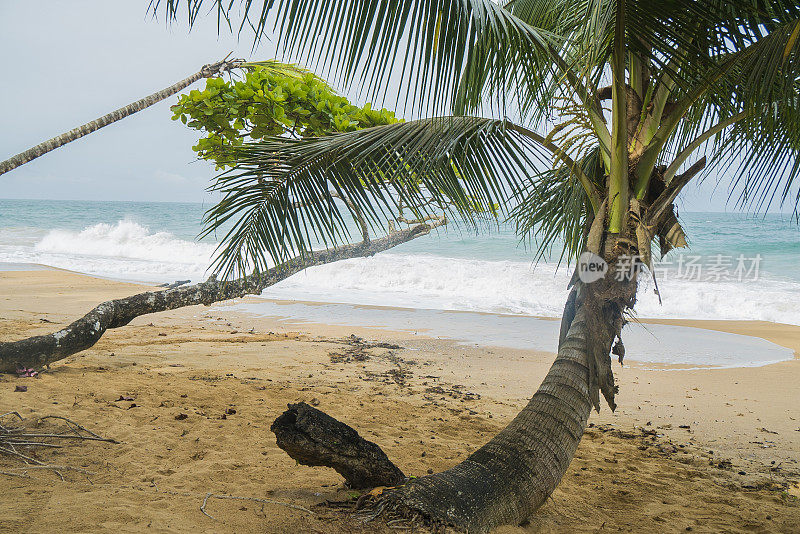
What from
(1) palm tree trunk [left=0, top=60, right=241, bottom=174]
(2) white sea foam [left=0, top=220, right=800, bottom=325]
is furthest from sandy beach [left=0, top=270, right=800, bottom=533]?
(2) white sea foam [left=0, top=220, right=800, bottom=325]

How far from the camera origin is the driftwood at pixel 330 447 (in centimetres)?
264

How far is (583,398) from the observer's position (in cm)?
299

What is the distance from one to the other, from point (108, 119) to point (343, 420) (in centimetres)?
348

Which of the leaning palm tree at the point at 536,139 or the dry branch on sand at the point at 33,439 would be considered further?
the dry branch on sand at the point at 33,439

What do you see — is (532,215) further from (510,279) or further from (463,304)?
(510,279)

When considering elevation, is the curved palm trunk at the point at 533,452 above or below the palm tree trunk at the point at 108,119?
below

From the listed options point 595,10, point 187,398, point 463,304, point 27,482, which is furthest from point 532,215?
point 463,304

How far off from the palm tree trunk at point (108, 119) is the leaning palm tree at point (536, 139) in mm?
2240

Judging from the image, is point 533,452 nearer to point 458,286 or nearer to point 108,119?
point 108,119

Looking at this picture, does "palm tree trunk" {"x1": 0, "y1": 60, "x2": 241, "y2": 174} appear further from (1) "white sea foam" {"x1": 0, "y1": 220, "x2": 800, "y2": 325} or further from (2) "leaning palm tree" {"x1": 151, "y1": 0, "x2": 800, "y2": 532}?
(1) "white sea foam" {"x1": 0, "y1": 220, "x2": 800, "y2": 325}

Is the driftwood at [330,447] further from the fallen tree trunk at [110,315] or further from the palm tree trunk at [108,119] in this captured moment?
the palm tree trunk at [108,119]

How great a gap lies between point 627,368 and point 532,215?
330cm

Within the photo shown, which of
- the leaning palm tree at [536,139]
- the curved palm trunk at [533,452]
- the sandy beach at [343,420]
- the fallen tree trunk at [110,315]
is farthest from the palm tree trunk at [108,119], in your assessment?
the curved palm trunk at [533,452]

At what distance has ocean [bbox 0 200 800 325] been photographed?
1287 centimetres
